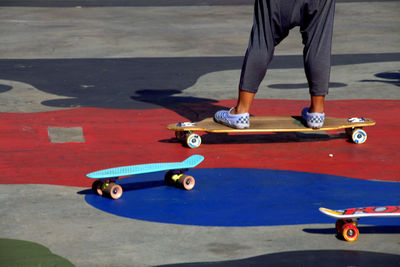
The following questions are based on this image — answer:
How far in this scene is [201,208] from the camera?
22.7 ft

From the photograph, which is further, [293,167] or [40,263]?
[293,167]

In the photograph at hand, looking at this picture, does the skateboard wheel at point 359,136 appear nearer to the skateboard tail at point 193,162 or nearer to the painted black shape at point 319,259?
the skateboard tail at point 193,162

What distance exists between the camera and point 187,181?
747cm

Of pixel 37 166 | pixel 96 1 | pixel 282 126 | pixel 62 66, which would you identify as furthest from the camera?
pixel 96 1

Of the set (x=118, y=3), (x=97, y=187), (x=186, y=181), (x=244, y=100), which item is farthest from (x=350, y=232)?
(x=118, y=3)

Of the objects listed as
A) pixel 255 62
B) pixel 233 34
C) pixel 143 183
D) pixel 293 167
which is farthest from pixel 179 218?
pixel 233 34

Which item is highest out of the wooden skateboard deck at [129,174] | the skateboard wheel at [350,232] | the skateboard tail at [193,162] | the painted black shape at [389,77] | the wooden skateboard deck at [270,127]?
the painted black shape at [389,77]

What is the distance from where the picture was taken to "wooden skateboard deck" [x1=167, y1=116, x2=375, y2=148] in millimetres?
9086

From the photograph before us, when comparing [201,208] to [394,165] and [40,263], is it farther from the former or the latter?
[394,165]

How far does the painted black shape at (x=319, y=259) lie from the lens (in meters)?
5.61

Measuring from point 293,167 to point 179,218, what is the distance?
2066mm

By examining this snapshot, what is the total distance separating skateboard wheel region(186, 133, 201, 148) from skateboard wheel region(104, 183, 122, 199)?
2.06 meters

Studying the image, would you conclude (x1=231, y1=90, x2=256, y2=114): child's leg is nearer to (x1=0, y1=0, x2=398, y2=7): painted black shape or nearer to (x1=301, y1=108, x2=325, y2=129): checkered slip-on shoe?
(x1=301, y1=108, x2=325, y2=129): checkered slip-on shoe

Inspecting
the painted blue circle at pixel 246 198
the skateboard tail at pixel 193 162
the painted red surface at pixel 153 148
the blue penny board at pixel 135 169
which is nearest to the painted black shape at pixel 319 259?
the painted blue circle at pixel 246 198
